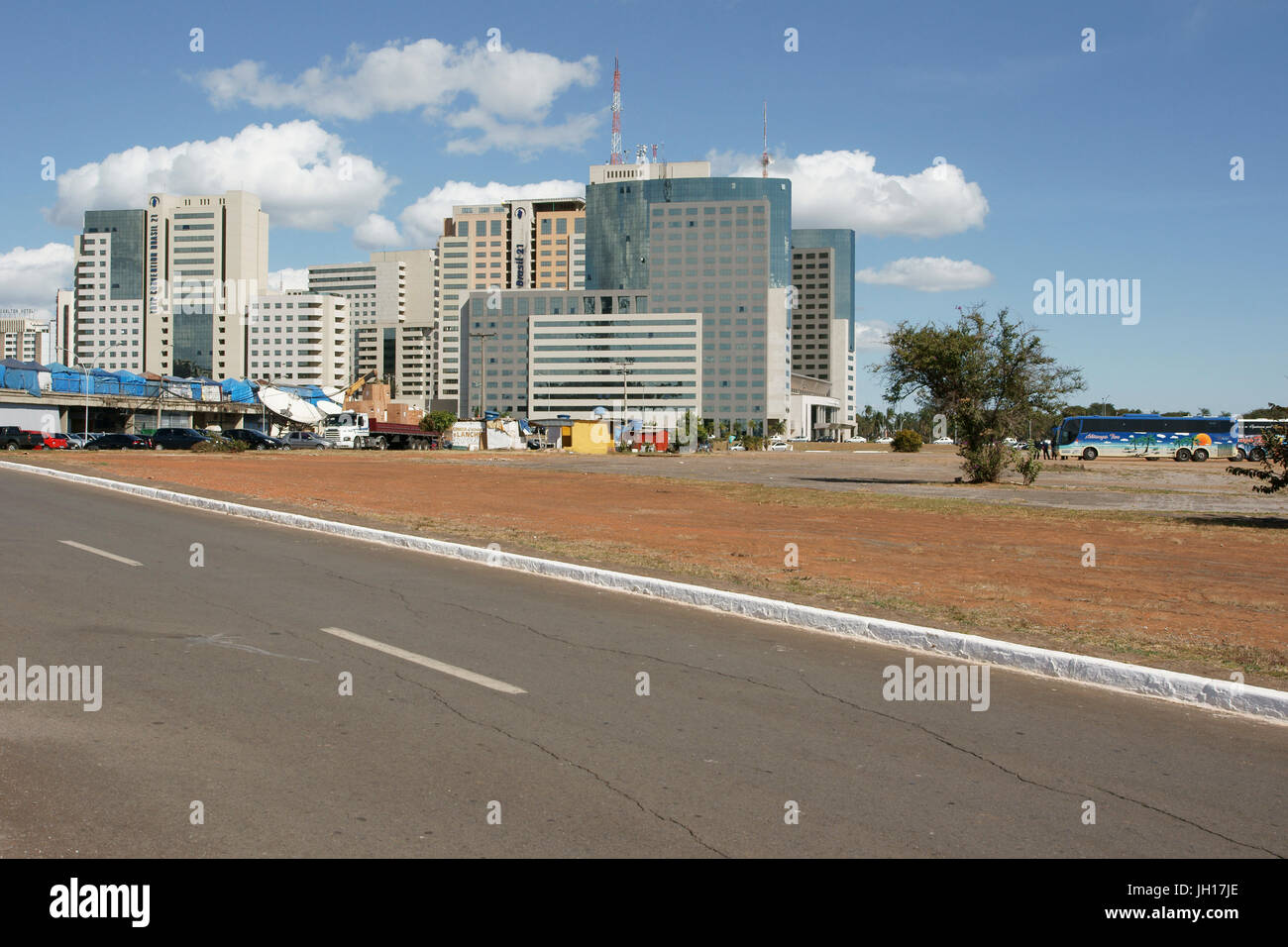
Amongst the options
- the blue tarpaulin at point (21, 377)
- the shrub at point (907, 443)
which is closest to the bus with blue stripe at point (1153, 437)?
the shrub at point (907, 443)

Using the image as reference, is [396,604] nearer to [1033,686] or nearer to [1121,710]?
[1033,686]

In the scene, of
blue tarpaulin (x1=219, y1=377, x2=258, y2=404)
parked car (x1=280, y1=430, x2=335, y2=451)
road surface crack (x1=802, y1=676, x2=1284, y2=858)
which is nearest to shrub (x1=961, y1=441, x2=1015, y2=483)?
road surface crack (x1=802, y1=676, x2=1284, y2=858)

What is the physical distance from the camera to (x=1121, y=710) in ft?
23.0

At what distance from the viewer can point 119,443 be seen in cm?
6794

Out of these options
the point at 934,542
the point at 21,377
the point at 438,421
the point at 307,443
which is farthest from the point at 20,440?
the point at 438,421

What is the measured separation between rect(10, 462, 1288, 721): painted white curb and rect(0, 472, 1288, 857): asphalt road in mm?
262

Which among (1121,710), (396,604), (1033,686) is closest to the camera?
(1121,710)

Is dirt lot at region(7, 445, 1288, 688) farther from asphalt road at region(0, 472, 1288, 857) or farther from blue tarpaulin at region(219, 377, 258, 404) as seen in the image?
blue tarpaulin at region(219, 377, 258, 404)

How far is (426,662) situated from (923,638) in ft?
13.9

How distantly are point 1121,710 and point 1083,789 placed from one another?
2.04 metres

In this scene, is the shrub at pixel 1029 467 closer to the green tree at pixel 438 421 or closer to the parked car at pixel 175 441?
the parked car at pixel 175 441

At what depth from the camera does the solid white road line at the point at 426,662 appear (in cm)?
697

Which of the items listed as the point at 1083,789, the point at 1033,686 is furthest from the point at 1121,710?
the point at 1083,789
